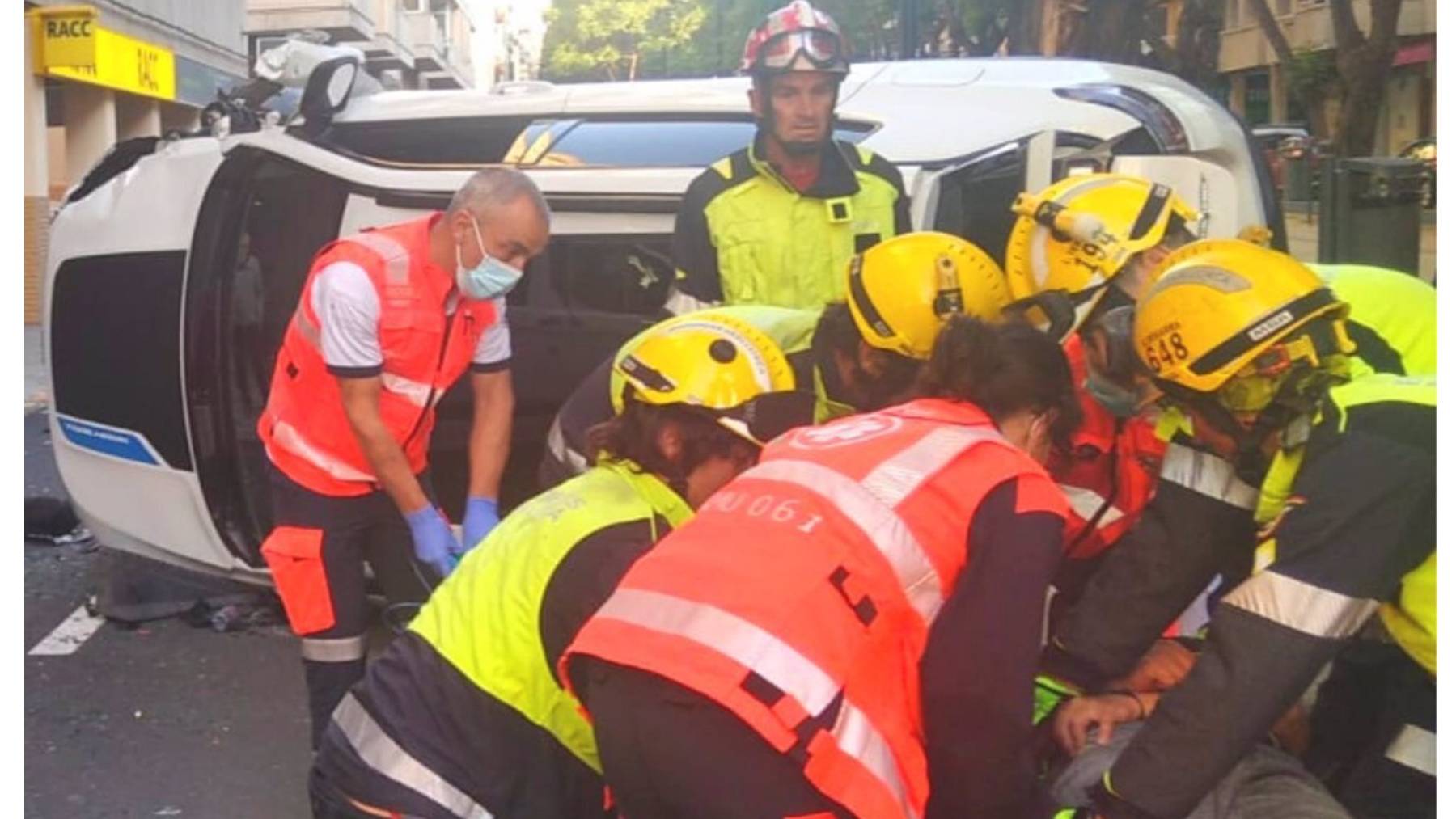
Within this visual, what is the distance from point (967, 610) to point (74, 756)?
332 centimetres

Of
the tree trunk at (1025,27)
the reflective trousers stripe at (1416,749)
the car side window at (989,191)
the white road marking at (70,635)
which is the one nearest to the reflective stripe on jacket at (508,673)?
the reflective trousers stripe at (1416,749)

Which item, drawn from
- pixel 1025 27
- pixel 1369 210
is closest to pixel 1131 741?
pixel 1369 210

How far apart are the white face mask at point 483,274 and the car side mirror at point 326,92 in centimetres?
138

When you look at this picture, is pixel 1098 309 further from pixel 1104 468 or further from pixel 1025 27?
pixel 1025 27

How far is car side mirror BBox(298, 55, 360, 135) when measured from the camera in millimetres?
4902

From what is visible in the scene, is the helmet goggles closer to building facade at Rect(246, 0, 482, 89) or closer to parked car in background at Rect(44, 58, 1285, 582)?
parked car in background at Rect(44, 58, 1285, 582)

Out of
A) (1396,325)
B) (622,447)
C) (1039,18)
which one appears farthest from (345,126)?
(1039,18)

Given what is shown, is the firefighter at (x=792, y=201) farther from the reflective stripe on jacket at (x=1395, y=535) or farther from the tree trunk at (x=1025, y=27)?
the tree trunk at (x=1025, y=27)

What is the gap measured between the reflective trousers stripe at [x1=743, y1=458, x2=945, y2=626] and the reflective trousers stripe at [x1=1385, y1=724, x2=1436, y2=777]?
0.65 m

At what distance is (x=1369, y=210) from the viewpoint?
30.5 ft

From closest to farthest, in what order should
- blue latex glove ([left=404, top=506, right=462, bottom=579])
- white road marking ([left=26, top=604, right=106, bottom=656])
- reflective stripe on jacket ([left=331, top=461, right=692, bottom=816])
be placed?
reflective stripe on jacket ([left=331, top=461, right=692, bottom=816])
blue latex glove ([left=404, top=506, right=462, bottom=579])
white road marking ([left=26, top=604, right=106, bottom=656])

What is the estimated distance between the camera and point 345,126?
5078mm

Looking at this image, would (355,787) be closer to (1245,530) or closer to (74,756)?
(1245,530)

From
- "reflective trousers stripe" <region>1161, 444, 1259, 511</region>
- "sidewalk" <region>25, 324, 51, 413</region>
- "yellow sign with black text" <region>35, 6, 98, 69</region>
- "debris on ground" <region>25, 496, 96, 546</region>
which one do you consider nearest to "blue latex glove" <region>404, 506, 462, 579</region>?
"reflective trousers stripe" <region>1161, 444, 1259, 511</region>
